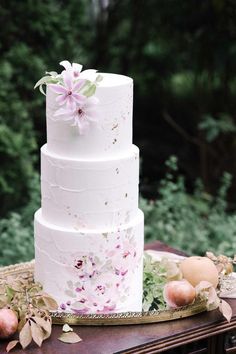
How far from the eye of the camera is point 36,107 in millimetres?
4383

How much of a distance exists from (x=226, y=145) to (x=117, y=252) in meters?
3.02

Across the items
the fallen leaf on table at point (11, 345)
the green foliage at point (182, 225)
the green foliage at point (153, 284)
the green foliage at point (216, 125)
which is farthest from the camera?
the green foliage at point (216, 125)

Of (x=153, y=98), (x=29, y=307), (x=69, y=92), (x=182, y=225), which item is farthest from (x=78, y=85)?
(x=153, y=98)

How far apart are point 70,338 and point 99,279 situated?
178 millimetres

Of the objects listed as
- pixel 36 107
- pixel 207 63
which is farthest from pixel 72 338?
pixel 207 63

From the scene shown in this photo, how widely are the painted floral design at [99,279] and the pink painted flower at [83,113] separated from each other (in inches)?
12.7

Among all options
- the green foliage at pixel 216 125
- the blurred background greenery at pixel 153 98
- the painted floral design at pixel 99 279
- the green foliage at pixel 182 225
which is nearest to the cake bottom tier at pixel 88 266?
the painted floral design at pixel 99 279

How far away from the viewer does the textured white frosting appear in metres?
1.91

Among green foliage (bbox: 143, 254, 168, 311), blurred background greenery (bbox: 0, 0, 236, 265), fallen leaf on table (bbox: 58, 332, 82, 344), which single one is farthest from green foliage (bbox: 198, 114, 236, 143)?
Result: fallen leaf on table (bbox: 58, 332, 82, 344)

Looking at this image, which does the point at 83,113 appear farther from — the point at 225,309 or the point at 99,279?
the point at 225,309

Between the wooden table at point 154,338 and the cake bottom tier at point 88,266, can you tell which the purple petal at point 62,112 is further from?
the wooden table at point 154,338

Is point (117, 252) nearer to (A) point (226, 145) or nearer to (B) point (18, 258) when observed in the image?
(B) point (18, 258)

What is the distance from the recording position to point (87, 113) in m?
1.89

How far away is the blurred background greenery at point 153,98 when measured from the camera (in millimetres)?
3789
